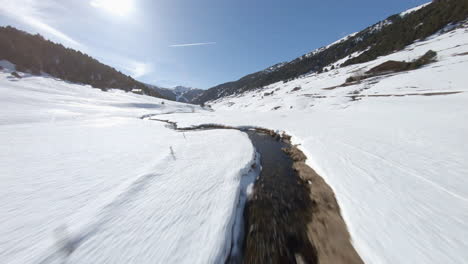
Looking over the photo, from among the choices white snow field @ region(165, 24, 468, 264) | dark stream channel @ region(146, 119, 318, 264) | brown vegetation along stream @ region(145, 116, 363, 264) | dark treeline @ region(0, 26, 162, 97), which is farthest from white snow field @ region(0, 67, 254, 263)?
dark treeline @ region(0, 26, 162, 97)

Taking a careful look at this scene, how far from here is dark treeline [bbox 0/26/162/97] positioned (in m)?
42.2

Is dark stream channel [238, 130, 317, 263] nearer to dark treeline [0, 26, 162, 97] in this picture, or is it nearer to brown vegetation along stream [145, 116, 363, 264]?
brown vegetation along stream [145, 116, 363, 264]

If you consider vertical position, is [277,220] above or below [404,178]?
above

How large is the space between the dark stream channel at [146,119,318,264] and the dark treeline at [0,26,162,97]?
62.0 m

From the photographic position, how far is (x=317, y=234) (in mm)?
4707

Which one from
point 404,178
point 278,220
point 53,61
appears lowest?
point 404,178

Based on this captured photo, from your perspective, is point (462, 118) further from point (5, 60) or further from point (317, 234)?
point (5, 60)

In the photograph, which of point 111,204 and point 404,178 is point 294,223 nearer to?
point 404,178

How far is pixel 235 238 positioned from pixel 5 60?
70139mm

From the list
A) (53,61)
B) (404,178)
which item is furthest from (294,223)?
(53,61)

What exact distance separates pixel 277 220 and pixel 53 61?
3143 inches

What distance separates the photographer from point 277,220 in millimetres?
5445

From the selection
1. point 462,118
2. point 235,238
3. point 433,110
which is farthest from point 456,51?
point 235,238

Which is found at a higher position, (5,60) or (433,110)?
(5,60)
